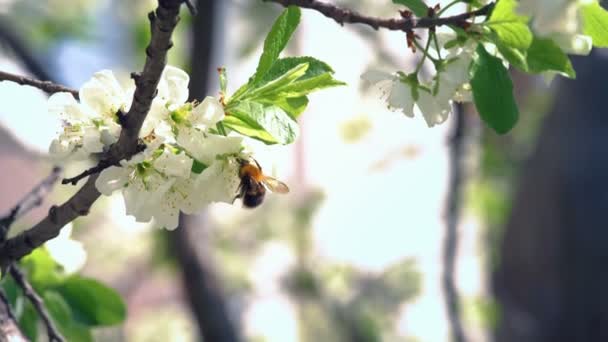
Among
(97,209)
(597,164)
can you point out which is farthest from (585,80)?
(97,209)

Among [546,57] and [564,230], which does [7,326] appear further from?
[564,230]

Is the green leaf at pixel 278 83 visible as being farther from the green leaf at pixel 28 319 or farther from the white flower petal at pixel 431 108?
the green leaf at pixel 28 319

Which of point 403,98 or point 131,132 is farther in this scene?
point 403,98

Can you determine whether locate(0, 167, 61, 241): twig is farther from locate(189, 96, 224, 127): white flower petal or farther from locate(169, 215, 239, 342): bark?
locate(169, 215, 239, 342): bark

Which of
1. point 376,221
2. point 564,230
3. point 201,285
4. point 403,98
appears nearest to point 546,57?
point 403,98

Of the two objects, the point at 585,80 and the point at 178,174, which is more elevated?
the point at 585,80

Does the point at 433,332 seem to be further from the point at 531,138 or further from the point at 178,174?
the point at 178,174
